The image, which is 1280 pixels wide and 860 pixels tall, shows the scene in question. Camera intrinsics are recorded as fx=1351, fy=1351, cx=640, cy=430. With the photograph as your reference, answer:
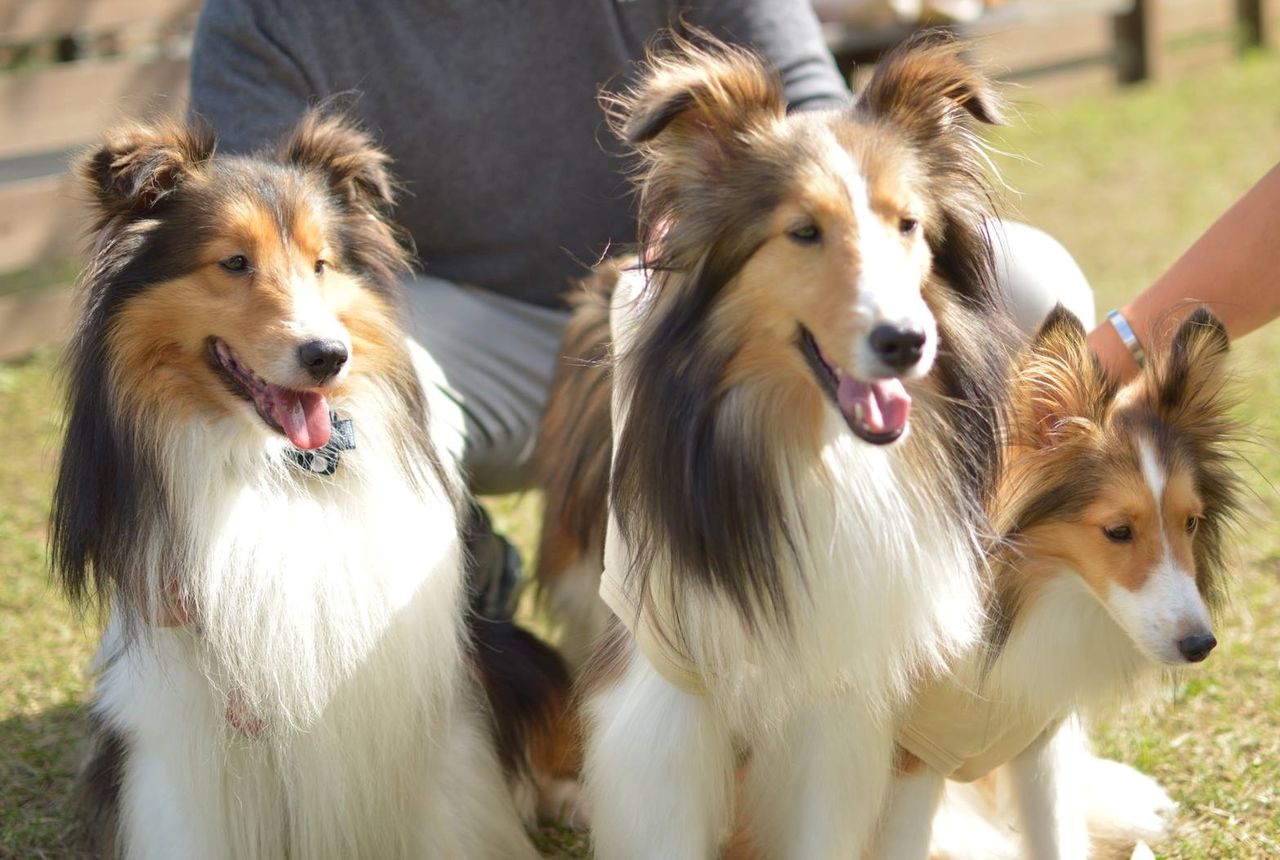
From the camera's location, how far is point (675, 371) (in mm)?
2246

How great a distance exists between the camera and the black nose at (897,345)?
199 centimetres

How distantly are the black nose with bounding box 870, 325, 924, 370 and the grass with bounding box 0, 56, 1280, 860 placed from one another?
691mm

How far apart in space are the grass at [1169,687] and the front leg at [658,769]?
2.03ft

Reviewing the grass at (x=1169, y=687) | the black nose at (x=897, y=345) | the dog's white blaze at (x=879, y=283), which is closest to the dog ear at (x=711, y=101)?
the dog's white blaze at (x=879, y=283)

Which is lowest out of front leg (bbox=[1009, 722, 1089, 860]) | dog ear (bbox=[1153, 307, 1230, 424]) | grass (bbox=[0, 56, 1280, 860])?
grass (bbox=[0, 56, 1280, 860])

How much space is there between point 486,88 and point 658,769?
1911mm

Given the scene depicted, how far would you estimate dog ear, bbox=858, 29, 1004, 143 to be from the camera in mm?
2264

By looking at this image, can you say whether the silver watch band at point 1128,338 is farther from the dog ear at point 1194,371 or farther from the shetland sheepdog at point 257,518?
the shetland sheepdog at point 257,518

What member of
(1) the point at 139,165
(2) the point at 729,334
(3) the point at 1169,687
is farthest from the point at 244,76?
(3) the point at 1169,687

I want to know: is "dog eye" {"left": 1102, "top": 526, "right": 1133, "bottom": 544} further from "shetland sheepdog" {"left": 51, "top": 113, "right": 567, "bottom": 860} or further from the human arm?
"shetland sheepdog" {"left": 51, "top": 113, "right": 567, "bottom": 860}

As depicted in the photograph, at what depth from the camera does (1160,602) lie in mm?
2309

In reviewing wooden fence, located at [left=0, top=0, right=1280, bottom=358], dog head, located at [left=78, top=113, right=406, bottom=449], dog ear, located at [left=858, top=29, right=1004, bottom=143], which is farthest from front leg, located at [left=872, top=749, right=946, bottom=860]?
wooden fence, located at [left=0, top=0, right=1280, bottom=358]

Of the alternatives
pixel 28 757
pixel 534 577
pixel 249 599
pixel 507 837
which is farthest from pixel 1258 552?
pixel 28 757

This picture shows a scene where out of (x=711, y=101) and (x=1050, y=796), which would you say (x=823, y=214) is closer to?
(x=711, y=101)
